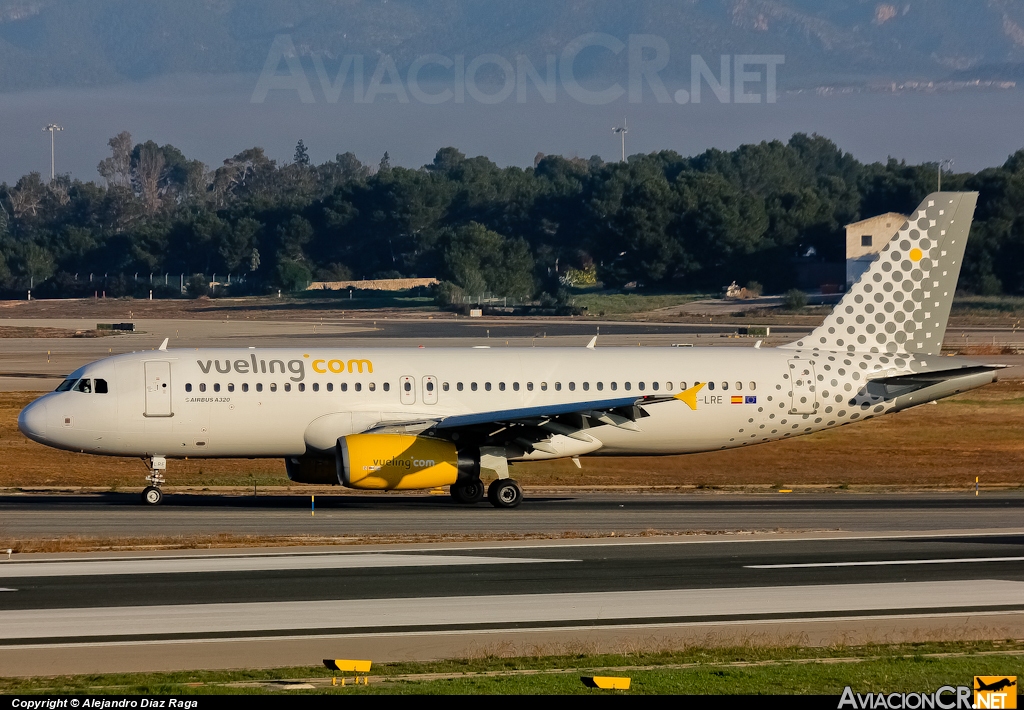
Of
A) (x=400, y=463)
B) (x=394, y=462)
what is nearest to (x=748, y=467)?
(x=400, y=463)

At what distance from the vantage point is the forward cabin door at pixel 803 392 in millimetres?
33906

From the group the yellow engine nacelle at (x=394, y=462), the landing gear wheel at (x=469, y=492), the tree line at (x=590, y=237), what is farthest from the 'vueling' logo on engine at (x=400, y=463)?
the tree line at (x=590, y=237)

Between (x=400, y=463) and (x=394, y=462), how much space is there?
15 centimetres

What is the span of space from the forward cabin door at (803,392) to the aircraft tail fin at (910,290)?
1.39 meters

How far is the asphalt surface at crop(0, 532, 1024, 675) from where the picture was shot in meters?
17.0

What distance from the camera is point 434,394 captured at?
3269 cm

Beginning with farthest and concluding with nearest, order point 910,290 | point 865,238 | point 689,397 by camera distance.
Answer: point 865,238, point 910,290, point 689,397

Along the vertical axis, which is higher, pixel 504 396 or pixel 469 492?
pixel 504 396

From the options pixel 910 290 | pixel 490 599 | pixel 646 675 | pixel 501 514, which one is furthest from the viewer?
pixel 910 290

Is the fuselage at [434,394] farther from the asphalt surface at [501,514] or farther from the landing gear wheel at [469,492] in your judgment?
the asphalt surface at [501,514]

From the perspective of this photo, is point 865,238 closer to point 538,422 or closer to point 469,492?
point 469,492

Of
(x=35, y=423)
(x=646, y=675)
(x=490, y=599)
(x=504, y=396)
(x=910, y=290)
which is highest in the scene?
(x=910, y=290)

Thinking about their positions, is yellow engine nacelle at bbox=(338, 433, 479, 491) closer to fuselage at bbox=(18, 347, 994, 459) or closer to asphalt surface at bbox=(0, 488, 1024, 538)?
asphalt surface at bbox=(0, 488, 1024, 538)

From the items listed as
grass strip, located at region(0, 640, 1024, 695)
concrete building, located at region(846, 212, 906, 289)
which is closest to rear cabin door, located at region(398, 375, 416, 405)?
grass strip, located at region(0, 640, 1024, 695)
